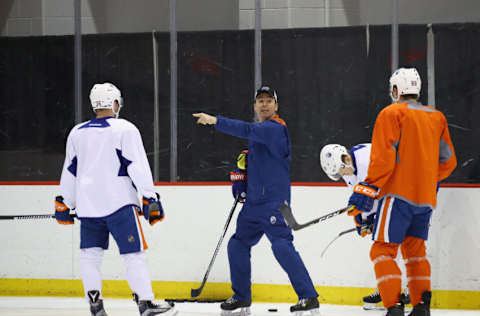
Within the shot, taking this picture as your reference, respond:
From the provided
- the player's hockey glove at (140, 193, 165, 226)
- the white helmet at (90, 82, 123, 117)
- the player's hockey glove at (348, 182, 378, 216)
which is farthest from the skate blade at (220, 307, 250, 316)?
the white helmet at (90, 82, 123, 117)

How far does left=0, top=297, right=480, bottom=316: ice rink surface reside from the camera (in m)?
4.21

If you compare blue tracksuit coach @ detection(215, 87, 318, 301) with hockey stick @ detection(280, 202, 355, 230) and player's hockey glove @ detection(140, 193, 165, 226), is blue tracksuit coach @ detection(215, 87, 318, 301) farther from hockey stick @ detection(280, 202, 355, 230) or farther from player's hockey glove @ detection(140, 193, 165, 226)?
player's hockey glove @ detection(140, 193, 165, 226)

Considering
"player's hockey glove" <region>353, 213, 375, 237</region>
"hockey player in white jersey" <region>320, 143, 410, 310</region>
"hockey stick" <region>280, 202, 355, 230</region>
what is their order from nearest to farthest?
"hockey stick" <region>280, 202, 355, 230</region>, "hockey player in white jersey" <region>320, 143, 410, 310</region>, "player's hockey glove" <region>353, 213, 375, 237</region>

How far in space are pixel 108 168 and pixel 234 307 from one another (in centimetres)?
106

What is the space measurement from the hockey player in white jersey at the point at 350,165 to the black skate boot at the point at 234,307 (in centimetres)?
73

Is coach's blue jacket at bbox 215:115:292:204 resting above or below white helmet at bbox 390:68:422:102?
below

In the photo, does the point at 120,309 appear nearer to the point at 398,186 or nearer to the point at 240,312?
the point at 240,312

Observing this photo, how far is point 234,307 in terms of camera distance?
4.14m

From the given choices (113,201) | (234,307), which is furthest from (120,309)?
(113,201)

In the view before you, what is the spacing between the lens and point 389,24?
6590mm

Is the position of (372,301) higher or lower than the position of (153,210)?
lower

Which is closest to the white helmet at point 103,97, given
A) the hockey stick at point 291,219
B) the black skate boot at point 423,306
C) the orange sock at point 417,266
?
the hockey stick at point 291,219

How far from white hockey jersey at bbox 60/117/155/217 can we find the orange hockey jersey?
1083 mm

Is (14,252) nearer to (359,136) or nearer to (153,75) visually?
(153,75)
